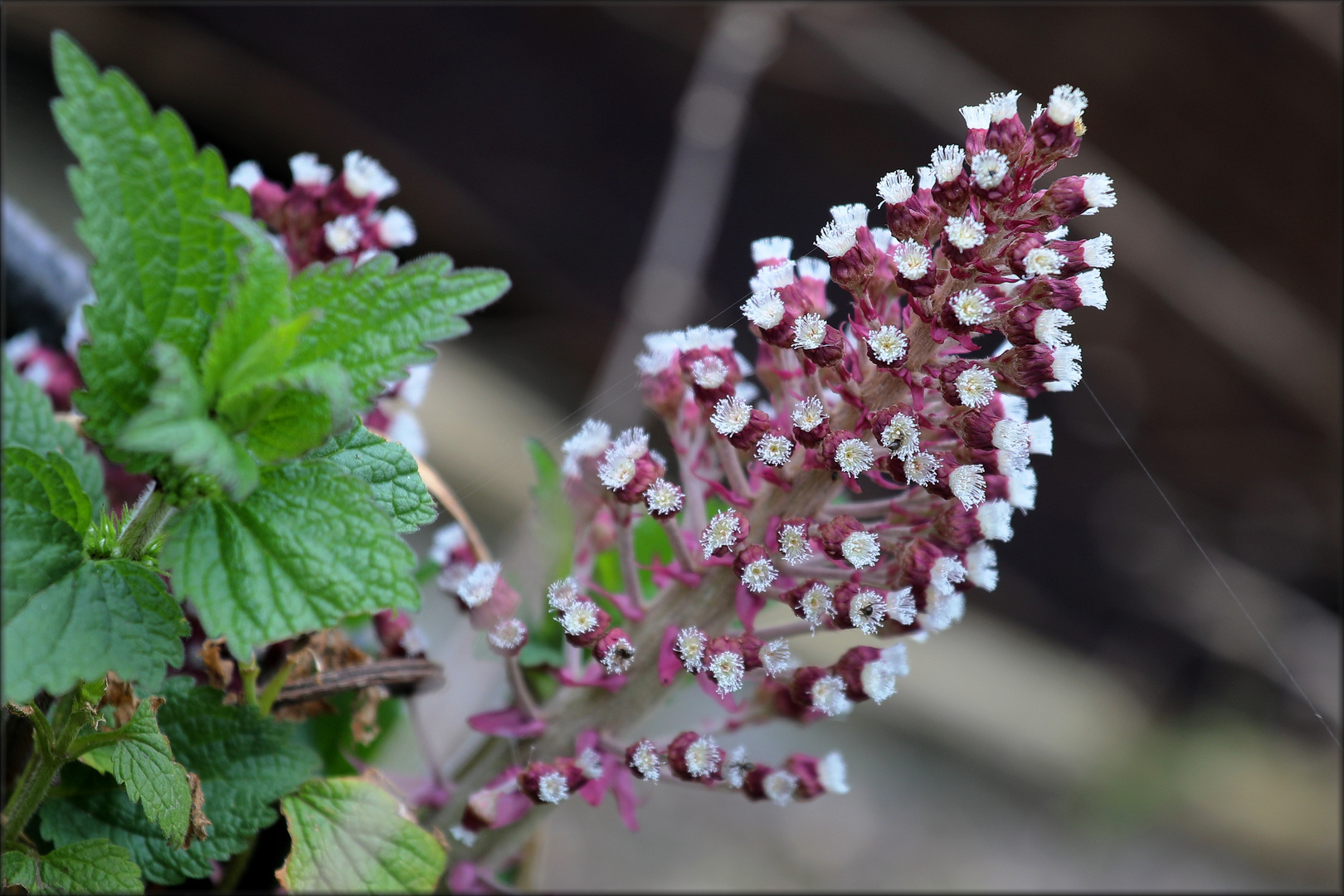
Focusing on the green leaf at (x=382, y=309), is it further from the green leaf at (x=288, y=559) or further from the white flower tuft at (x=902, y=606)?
the white flower tuft at (x=902, y=606)

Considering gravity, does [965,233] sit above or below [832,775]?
above

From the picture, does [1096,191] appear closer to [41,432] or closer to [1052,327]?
[1052,327]

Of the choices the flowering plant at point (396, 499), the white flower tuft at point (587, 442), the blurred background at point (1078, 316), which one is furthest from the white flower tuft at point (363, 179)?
the blurred background at point (1078, 316)

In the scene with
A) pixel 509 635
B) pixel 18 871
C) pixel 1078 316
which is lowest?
pixel 18 871

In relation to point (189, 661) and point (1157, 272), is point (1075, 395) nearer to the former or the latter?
point (1157, 272)

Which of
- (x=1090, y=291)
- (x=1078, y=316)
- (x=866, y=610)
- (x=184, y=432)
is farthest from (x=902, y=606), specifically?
(x=1078, y=316)

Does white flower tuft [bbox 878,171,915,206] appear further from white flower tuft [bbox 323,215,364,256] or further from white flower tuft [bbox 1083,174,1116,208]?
white flower tuft [bbox 323,215,364,256]

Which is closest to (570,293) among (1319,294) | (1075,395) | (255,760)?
(1075,395)

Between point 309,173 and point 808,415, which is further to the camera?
point 309,173
